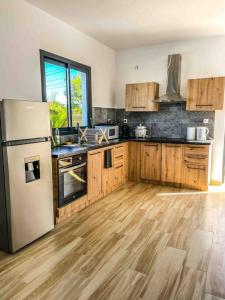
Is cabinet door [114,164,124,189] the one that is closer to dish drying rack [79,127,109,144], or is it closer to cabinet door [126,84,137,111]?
dish drying rack [79,127,109,144]

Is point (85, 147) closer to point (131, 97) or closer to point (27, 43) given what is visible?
point (27, 43)

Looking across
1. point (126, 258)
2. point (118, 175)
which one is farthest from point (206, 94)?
point (126, 258)

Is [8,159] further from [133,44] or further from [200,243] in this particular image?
[133,44]

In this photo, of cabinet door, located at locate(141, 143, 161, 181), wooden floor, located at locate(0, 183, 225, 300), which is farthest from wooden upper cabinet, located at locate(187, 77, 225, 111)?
wooden floor, located at locate(0, 183, 225, 300)

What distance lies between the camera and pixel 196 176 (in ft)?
13.2

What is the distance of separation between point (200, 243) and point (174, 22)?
310 cm

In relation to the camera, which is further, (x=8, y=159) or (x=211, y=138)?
(x=211, y=138)

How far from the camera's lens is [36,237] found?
244cm

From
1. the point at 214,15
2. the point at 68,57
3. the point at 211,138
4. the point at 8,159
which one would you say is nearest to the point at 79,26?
the point at 68,57

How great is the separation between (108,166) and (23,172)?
5.68 feet

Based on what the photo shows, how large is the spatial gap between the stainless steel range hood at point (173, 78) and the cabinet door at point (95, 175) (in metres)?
1.72

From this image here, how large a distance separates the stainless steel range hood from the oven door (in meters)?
2.13

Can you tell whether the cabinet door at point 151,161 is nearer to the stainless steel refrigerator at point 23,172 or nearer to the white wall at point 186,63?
the white wall at point 186,63

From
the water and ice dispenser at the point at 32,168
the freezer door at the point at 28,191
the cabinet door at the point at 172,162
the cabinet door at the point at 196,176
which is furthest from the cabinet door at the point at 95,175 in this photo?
the cabinet door at the point at 196,176
